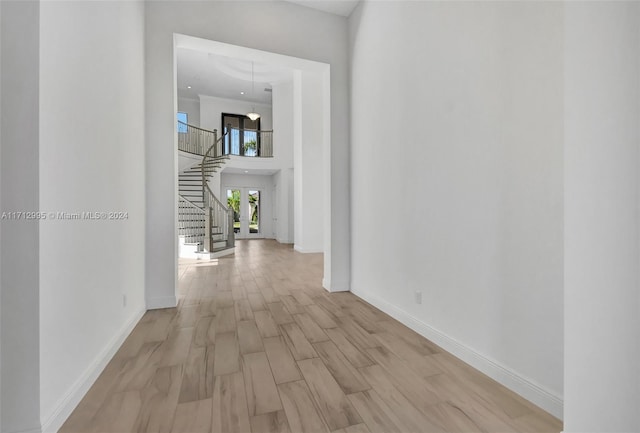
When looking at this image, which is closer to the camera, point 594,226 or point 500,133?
point 594,226

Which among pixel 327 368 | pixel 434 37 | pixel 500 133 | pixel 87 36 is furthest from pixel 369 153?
pixel 87 36

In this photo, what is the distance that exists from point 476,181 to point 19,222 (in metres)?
2.36

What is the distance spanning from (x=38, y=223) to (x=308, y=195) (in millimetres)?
6773

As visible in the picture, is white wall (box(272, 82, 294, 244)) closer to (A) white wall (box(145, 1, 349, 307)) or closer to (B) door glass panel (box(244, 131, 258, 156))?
(B) door glass panel (box(244, 131, 258, 156))

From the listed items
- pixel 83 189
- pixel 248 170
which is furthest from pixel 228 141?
pixel 83 189

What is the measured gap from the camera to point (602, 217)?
38.8 inches

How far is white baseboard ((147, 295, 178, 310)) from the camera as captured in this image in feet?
9.93

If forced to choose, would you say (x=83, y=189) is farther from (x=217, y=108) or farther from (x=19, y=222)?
(x=217, y=108)

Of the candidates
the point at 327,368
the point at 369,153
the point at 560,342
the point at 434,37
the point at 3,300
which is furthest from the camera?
the point at 369,153

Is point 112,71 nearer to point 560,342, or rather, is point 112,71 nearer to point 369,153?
point 369,153

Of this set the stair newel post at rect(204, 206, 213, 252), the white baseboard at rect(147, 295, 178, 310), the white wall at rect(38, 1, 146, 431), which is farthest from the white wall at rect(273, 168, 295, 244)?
the white wall at rect(38, 1, 146, 431)

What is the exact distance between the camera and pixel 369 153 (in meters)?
3.29

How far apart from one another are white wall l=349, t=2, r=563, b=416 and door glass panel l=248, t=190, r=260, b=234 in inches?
384

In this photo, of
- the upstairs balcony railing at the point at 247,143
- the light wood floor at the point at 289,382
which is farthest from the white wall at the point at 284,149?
the light wood floor at the point at 289,382
